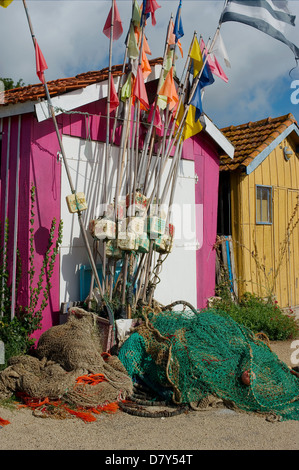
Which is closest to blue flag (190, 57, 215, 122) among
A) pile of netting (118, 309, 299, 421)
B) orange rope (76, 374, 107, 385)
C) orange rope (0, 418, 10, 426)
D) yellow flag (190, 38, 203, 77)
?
yellow flag (190, 38, 203, 77)

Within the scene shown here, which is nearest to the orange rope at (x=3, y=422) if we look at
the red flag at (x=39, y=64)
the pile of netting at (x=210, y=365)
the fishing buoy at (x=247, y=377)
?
the pile of netting at (x=210, y=365)

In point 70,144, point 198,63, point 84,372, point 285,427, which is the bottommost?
point 285,427

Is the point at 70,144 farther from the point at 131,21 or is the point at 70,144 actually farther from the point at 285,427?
the point at 285,427

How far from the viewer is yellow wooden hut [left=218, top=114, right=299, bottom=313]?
1050 cm

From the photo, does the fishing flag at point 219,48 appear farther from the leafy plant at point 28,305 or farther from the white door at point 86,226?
the leafy plant at point 28,305

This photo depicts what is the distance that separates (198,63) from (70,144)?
2482mm

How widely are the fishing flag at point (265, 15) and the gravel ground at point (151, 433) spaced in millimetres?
5618

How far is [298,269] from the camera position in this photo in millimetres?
12102

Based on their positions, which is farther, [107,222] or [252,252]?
[252,252]

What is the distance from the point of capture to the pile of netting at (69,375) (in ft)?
16.7

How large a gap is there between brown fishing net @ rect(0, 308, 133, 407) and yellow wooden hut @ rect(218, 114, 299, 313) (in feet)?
16.6

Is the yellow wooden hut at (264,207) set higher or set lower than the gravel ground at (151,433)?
higher

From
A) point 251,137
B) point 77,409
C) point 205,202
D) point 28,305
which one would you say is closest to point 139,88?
point 205,202
